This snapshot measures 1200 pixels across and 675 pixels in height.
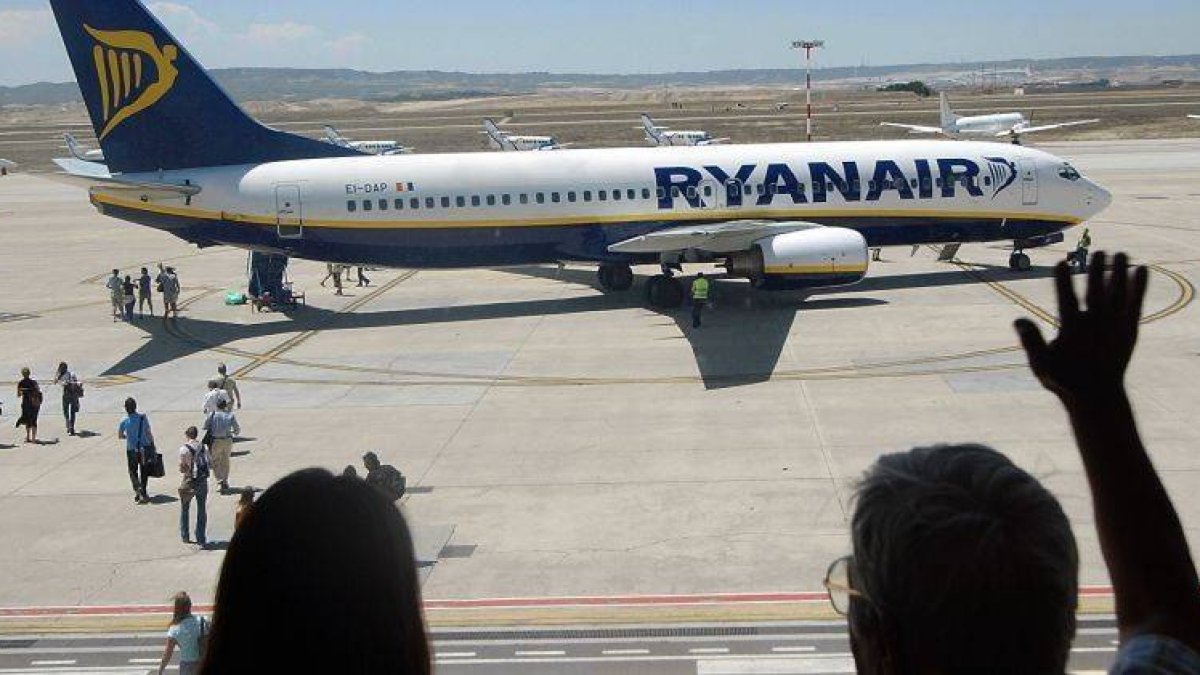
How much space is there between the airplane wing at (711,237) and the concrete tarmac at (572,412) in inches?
70.7

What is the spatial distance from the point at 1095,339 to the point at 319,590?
2.02m

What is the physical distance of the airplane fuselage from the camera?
34.9 meters

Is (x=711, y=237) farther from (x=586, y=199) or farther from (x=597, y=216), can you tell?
(x=586, y=199)

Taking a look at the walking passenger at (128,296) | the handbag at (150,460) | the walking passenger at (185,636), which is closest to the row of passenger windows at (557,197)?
the walking passenger at (128,296)

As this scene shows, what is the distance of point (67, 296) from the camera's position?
42.3m

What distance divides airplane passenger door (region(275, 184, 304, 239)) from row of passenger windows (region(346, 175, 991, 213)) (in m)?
1.36

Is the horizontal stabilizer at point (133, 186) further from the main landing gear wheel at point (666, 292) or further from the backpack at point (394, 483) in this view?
the backpack at point (394, 483)

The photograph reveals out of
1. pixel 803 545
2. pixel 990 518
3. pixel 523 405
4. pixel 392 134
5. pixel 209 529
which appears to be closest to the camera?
pixel 990 518

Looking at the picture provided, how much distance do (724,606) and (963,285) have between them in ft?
83.6

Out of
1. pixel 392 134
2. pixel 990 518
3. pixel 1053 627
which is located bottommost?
pixel 392 134

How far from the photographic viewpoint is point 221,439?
20.9m

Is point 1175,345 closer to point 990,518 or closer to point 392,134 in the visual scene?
point 990,518

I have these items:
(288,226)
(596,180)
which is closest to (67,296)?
(288,226)

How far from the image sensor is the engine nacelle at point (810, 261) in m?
34.4
